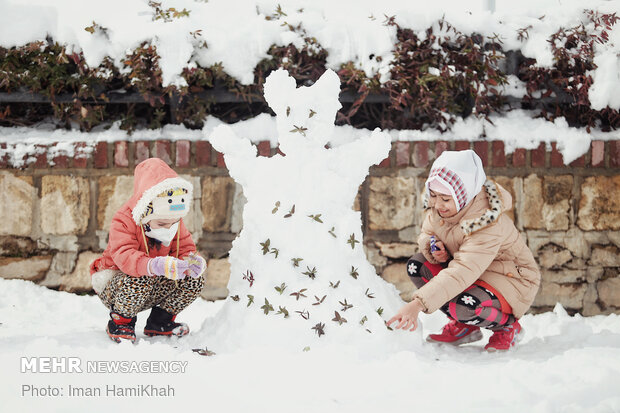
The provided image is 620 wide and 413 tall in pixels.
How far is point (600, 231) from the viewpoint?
3014mm

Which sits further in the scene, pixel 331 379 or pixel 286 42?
pixel 286 42

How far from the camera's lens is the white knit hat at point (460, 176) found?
7.06 ft

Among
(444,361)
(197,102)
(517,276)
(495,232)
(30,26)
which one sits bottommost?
(444,361)

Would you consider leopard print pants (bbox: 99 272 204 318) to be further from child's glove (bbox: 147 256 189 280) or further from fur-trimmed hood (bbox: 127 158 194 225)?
fur-trimmed hood (bbox: 127 158 194 225)

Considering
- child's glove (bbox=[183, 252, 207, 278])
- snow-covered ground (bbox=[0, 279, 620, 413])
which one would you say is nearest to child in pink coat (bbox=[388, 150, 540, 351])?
snow-covered ground (bbox=[0, 279, 620, 413])

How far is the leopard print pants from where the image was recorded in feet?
7.16

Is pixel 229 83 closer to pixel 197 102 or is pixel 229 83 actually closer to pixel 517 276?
pixel 197 102

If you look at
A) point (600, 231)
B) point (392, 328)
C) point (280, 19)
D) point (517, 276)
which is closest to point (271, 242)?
point (392, 328)

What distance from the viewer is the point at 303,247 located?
2166mm

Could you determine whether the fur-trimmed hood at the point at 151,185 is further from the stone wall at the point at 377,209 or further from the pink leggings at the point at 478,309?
the pink leggings at the point at 478,309

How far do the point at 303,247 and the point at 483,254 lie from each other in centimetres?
71

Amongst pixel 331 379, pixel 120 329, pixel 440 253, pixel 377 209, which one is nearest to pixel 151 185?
pixel 120 329

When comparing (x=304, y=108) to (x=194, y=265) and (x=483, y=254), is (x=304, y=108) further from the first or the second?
(x=483, y=254)

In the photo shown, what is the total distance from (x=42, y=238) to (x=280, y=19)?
6.11 ft
